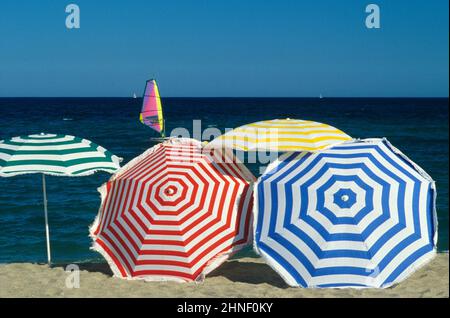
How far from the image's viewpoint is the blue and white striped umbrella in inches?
198

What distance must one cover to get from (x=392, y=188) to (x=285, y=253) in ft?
4.05

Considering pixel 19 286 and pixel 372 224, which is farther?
pixel 19 286

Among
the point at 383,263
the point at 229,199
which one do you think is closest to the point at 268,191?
the point at 229,199

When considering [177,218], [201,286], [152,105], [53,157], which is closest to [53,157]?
[53,157]

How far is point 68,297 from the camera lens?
17.2 ft

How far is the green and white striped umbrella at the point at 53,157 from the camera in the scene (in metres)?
5.74

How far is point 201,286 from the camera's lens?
5.46 meters

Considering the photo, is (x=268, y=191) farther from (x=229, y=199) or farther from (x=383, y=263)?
(x=383, y=263)

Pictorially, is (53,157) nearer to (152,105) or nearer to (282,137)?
(282,137)

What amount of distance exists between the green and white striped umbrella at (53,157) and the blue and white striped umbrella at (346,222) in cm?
192

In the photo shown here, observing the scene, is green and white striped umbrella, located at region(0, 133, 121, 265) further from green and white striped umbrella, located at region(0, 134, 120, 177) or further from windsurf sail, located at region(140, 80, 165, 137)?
windsurf sail, located at region(140, 80, 165, 137)

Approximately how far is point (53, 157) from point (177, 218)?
1.61 meters

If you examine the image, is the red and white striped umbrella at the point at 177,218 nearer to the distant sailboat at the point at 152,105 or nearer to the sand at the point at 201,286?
the sand at the point at 201,286

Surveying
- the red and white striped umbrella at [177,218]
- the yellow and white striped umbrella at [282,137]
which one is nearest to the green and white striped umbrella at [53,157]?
the red and white striped umbrella at [177,218]
